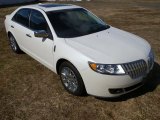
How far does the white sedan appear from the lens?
4.53 m

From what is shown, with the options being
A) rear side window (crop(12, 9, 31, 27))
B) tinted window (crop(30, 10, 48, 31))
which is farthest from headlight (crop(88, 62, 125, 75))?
rear side window (crop(12, 9, 31, 27))

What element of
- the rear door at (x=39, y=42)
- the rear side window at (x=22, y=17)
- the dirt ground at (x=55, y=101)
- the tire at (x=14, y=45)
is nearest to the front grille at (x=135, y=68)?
the dirt ground at (x=55, y=101)

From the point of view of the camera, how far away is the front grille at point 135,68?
178 inches

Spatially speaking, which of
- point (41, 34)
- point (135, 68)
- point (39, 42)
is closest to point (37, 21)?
point (39, 42)

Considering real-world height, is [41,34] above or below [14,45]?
above

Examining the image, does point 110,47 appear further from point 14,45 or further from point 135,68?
point 14,45

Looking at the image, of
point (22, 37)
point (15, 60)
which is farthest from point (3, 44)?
point (22, 37)

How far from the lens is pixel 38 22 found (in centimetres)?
607

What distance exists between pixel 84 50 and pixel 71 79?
2.39ft

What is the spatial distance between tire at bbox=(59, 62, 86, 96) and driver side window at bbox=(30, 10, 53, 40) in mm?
841

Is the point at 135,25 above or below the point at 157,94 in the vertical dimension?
below

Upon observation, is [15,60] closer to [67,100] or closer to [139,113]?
[67,100]

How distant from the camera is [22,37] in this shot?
6.80 m

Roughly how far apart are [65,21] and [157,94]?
2668 mm
